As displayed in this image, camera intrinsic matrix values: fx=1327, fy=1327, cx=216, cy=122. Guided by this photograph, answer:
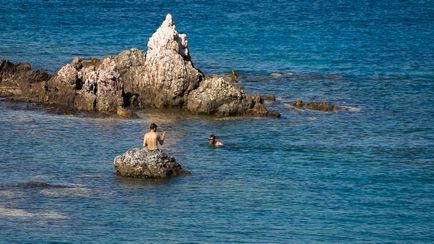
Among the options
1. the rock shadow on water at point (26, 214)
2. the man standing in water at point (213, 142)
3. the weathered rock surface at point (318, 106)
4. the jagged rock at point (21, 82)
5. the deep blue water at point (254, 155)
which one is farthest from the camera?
the weathered rock surface at point (318, 106)

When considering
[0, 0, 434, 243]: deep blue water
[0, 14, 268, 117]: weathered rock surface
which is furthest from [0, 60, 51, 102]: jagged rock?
[0, 0, 434, 243]: deep blue water

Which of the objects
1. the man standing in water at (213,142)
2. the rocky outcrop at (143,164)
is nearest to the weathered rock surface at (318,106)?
the man standing in water at (213,142)

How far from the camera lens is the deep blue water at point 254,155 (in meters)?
59.5

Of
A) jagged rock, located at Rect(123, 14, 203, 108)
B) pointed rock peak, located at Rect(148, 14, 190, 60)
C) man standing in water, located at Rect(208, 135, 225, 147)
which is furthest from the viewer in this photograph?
pointed rock peak, located at Rect(148, 14, 190, 60)

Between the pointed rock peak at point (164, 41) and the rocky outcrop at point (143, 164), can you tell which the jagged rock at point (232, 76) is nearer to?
the pointed rock peak at point (164, 41)

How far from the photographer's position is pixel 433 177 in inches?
2726

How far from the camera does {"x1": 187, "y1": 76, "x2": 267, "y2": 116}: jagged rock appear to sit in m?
80.9

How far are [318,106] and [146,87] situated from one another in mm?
11121

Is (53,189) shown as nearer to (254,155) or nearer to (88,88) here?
(254,155)

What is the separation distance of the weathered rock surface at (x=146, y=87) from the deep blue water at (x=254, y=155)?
1.54 metres

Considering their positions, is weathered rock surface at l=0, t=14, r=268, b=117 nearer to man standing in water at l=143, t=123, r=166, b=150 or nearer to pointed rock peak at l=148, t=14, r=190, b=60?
pointed rock peak at l=148, t=14, r=190, b=60

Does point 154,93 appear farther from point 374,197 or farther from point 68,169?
point 374,197

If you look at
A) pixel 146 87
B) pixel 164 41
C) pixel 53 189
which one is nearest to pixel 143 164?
pixel 53 189

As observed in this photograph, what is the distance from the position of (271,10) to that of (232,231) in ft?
288
